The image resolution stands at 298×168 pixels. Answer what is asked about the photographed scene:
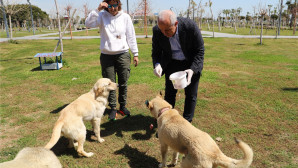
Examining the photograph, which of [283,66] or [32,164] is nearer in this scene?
[32,164]

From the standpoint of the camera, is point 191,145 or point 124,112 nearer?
point 191,145

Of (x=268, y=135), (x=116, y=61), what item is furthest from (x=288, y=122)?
(x=116, y=61)

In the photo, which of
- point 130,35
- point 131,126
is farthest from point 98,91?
point 130,35

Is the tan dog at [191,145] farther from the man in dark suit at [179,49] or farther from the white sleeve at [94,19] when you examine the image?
the white sleeve at [94,19]

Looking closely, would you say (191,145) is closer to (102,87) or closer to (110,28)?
(102,87)

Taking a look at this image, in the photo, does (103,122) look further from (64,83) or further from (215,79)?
(215,79)

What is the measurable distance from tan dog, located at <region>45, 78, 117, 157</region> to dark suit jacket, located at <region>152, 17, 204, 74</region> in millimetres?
1300

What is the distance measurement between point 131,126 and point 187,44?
93.5 inches

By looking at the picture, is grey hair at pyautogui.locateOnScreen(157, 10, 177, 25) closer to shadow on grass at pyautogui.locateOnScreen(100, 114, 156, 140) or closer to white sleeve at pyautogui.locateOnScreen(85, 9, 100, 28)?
white sleeve at pyautogui.locateOnScreen(85, 9, 100, 28)

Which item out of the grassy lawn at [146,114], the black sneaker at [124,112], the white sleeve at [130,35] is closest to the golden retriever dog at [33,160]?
the grassy lawn at [146,114]

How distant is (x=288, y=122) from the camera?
475cm

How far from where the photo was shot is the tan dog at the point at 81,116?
3.29 m

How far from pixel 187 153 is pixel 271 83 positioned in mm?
6625

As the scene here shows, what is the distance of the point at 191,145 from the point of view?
2578 millimetres
